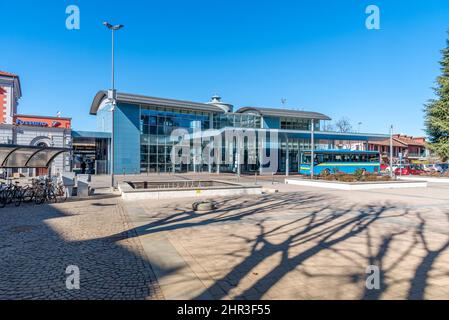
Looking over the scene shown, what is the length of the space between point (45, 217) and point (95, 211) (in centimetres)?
175

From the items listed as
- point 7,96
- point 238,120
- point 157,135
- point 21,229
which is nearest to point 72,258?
point 21,229

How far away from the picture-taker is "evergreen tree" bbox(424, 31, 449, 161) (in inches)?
1304

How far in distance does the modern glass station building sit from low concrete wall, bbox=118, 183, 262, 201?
19.4m

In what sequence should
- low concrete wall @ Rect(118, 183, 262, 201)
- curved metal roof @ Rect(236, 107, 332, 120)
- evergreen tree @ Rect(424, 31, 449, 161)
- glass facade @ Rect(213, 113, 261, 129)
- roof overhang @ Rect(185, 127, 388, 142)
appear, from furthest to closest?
curved metal roof @ Rect(236, 107, 332, 120) → glass facade @ Rect(213, 113, 261, 129) → roof overhang @ Rect(185, 127, 388, 142) → evergreen tree @ Rect(424, 31, 449, 161) → low concrete wall @ Rect(118, 183, 262, 201)

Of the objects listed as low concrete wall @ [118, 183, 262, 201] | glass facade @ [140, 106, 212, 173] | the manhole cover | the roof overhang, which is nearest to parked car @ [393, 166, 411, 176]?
the roof overhang

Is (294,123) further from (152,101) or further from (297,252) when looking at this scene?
(297,252)

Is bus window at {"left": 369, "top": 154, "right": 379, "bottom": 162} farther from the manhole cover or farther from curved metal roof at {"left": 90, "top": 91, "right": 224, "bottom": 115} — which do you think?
the manhole cover

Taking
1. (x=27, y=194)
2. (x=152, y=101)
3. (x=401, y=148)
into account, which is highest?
(x=152, y=101)

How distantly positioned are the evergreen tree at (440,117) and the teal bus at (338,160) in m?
6.59

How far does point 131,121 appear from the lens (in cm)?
3978

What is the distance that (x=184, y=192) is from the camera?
50.9ft

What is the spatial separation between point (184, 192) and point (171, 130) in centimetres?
2803
